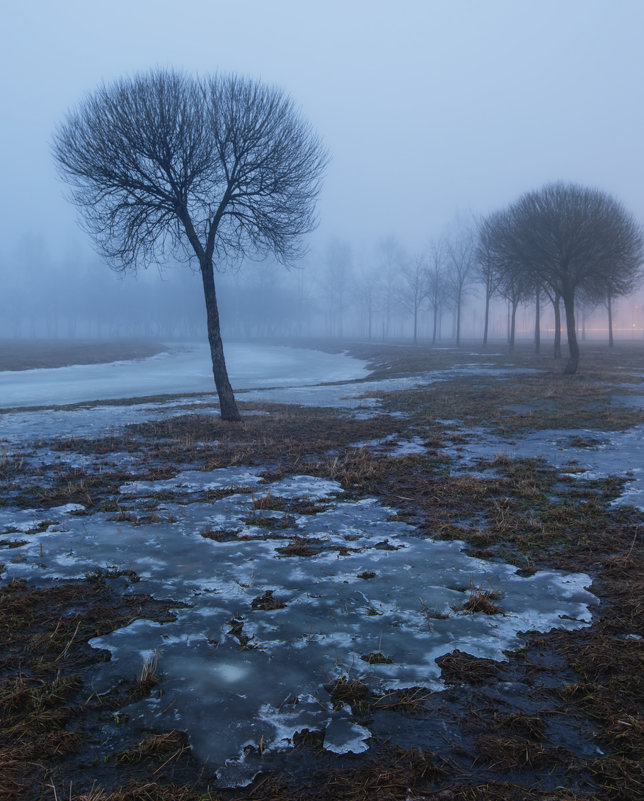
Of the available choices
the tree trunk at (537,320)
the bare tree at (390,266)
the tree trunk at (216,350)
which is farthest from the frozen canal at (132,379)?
the bare tree at (390,266)

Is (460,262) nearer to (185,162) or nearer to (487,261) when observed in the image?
(487,261)

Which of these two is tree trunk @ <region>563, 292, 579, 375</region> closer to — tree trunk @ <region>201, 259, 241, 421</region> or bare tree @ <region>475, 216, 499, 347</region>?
bare tree @ <region>475, 216, 499, 347</region>

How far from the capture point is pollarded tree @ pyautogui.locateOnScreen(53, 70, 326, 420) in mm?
11539

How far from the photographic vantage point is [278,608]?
3.72 m

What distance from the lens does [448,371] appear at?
86.6ft

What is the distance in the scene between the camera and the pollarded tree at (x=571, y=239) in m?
20.7

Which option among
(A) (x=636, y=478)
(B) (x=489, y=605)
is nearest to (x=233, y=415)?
(A) (x=636, y=478)

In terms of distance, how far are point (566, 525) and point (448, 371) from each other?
21.6 meters

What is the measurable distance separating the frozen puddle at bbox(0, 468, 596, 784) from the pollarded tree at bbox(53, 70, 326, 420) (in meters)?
7.94

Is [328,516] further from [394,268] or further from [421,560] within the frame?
[394,268]

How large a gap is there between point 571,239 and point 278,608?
72.0ft

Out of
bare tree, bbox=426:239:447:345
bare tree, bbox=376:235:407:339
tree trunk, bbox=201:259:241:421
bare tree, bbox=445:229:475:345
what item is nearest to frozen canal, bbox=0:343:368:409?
tree trunk, bbox=201:259:241:421

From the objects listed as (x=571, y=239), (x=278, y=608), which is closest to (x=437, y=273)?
(x=571, y=239)

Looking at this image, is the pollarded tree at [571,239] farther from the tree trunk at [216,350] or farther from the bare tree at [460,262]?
the bare tree at [460,262]
